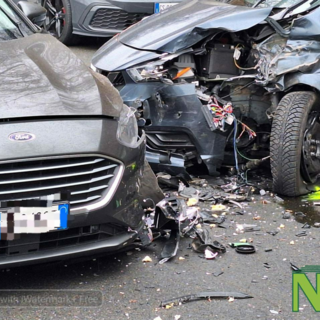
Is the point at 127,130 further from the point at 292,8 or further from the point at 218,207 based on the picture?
the point at 292,8

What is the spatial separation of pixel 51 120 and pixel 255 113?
2.53m

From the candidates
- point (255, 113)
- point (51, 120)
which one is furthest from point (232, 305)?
point (255, 113)

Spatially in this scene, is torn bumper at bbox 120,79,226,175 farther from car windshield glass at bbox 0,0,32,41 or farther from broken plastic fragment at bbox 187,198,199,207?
car windshield glass at bbox 0,0,32,41

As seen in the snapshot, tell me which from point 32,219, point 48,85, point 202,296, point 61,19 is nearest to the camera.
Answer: point 32,219

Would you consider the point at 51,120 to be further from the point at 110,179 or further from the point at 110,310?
the point at 110,310

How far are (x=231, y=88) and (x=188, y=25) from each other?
67cm

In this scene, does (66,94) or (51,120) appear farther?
(66,94)

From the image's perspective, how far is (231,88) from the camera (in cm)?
558

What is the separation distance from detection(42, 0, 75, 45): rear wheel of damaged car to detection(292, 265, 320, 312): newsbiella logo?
6.60 m

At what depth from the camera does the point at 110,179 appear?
11.8ft

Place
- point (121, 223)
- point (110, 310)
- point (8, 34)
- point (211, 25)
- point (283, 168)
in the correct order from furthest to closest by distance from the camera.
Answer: point (211, 25) < point (283, 168) < point (8, 34) < point (121, 223) < point (110, 310)

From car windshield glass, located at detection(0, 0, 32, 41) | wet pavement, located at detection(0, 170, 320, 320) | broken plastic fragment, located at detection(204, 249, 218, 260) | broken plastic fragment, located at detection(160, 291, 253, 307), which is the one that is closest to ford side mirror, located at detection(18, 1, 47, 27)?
car windshield glass, located at detection(0, 0, 32, 41)

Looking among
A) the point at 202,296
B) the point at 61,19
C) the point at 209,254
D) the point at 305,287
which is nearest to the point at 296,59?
the point at 209,254

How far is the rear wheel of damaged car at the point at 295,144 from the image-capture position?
5.06 metres
